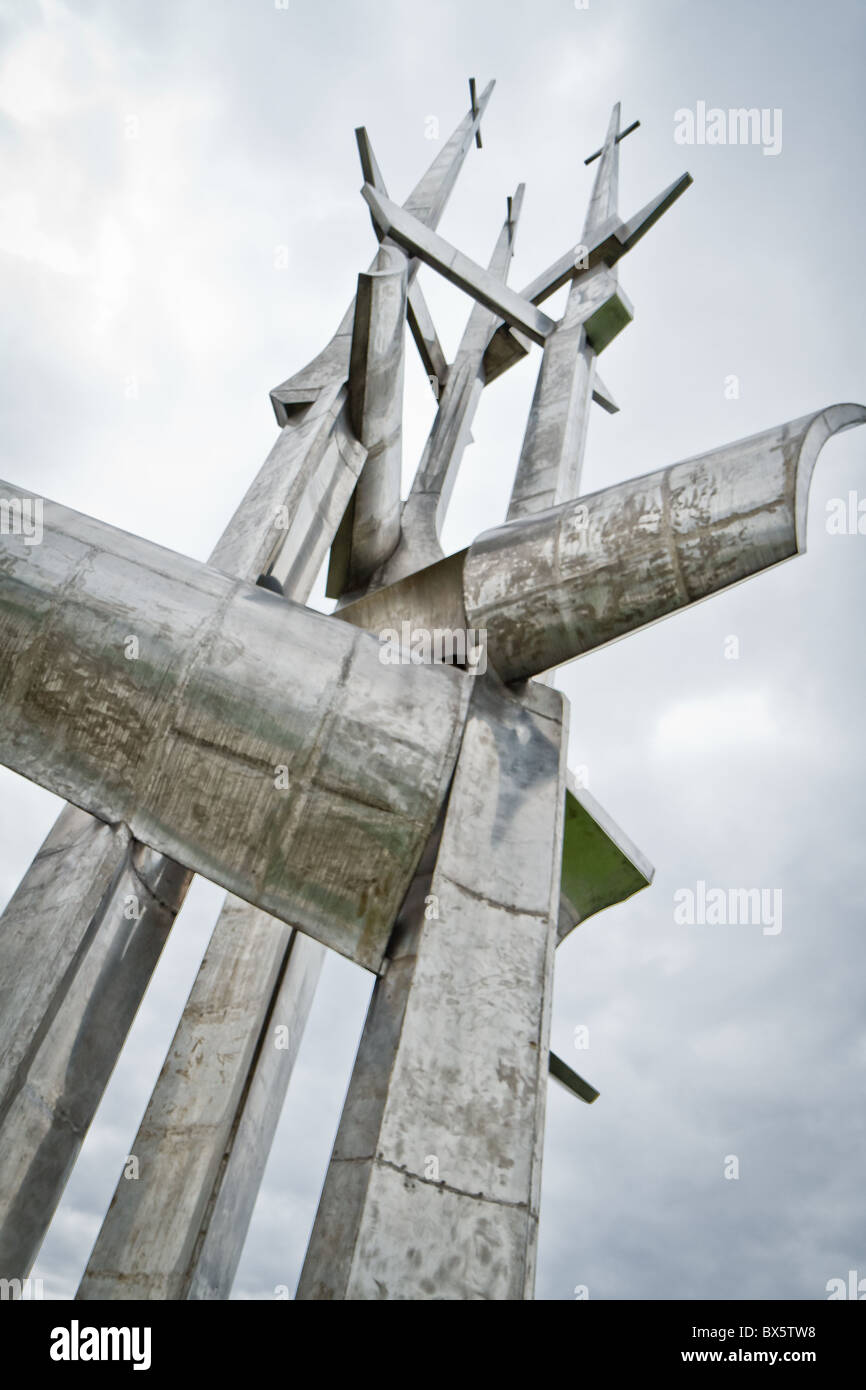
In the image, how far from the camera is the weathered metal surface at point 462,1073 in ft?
11.0

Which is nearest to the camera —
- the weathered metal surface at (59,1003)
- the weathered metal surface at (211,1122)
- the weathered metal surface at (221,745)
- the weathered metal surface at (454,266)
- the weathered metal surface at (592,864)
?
the weathered metal surface at (59,1003)

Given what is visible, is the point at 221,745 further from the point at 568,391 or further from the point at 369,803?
the point at 568,391

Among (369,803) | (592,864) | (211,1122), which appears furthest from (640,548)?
(211,1122)

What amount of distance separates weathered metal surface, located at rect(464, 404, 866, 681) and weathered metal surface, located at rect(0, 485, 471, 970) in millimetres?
900

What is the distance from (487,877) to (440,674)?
3.94ft

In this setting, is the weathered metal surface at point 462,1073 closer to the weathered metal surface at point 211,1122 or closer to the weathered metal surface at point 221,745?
the weathered metal surface at point 221,745

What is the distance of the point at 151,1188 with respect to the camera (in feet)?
21.5

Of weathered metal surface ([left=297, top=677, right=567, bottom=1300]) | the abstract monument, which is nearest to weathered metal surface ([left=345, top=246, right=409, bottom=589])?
the abstract monument

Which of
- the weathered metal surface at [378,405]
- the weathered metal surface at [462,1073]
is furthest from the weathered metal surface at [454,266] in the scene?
the weathered metal surface at [462,1073]

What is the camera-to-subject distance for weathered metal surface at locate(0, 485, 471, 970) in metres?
4.40

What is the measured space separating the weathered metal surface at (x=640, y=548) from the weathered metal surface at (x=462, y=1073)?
637mm

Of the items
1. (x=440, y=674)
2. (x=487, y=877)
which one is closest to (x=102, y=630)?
(x=440, y=674)
